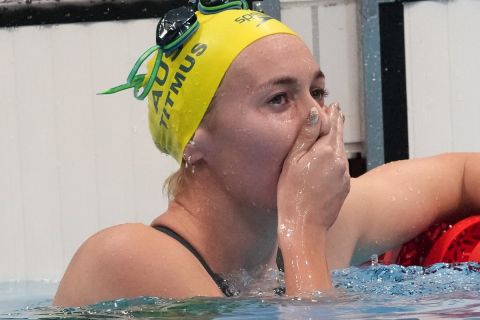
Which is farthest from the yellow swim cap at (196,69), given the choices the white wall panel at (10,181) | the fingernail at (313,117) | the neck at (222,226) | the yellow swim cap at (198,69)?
the white wall panel at (10,181)

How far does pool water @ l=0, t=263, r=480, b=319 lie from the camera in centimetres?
226

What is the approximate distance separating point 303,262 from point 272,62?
0.53 meters

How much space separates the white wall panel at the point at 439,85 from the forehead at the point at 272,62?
2125 mm

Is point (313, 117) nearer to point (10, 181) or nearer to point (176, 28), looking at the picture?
point (176, 28)

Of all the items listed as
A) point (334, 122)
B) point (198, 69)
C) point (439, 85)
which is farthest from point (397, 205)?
point (439, 85)

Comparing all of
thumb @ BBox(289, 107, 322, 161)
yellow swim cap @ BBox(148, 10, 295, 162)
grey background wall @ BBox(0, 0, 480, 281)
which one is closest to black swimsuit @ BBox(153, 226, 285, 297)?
yellow swim cap @ BBox(148, 10, 295, 162)

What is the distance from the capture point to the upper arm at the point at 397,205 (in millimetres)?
3174

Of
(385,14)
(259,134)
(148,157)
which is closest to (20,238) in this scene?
(148,157)

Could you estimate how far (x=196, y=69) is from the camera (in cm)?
279

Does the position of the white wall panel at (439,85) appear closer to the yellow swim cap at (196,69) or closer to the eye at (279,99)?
the yellow swim cap at (196,69)

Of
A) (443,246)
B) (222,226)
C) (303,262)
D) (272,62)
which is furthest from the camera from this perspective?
(443,246)

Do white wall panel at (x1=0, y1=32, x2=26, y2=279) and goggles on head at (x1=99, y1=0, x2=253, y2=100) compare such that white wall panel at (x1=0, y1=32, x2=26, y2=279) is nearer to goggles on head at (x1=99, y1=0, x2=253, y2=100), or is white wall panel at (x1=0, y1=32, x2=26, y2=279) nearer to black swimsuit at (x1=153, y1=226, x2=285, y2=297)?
goggles on head at (x1=99, y1=0, x2=253, y2=100)

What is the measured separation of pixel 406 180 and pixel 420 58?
1.59 m

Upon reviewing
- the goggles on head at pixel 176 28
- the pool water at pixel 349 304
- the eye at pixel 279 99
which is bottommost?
the pool water at pixel 349 304
